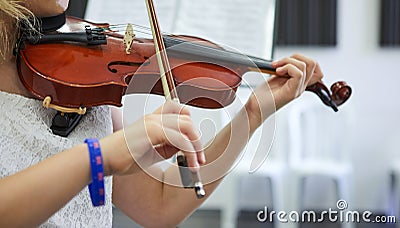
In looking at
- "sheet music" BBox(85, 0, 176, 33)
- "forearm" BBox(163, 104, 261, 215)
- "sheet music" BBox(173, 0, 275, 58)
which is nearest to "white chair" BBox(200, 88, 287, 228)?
"sheet music" BBox(173, 0, 275, 58)

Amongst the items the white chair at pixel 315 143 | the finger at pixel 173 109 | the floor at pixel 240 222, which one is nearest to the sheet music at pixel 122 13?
the finger at pixel 173 109

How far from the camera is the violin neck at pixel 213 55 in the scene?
42.9 inches

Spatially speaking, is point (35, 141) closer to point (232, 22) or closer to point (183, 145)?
point (183, 145)

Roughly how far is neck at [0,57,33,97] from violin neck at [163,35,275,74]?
24 centimetres

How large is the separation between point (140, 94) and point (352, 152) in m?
3.13

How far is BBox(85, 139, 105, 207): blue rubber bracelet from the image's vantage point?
0.73m

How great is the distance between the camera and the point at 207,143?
1104 mm

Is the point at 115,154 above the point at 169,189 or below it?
above

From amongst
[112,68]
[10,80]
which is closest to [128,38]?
[112,68]

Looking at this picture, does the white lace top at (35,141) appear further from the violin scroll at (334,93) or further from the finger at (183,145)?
the violin scroll at (334,93)

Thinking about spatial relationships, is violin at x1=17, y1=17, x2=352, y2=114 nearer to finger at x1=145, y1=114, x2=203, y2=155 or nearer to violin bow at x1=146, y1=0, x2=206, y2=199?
violin bow at x1=146, y1=0, x2=206, y2=199

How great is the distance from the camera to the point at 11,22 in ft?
A: 3.26

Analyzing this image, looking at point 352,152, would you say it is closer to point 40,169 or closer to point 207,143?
point 207,143

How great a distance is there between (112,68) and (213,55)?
18cm
